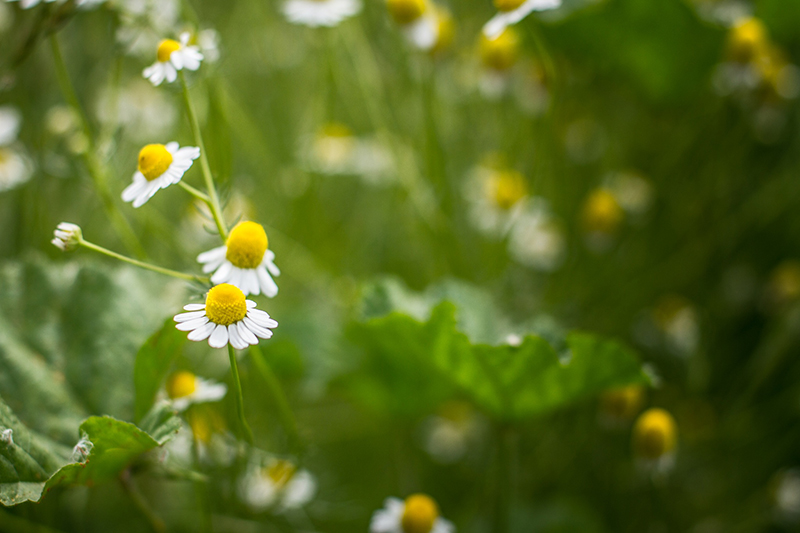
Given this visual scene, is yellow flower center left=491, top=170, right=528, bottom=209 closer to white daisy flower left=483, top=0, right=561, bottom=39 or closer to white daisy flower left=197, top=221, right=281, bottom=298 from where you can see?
white daisy flower left=483, top=0, right=561, bottom=39

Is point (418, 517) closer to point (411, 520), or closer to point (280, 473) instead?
point (411, 520)

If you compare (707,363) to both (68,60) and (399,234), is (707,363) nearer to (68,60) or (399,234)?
(399,234)

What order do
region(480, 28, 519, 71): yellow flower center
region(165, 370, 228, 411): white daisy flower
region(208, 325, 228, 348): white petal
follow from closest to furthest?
region(208, 325, 228, 348): white petal, region(165, 370, 228, 411): white daisy flower, region(480, 28, 519, 71): yellow flower center

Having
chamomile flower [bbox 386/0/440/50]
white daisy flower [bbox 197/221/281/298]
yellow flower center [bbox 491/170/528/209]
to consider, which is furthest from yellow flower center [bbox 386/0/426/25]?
white daisy flower [bbox 197/221/281/298]

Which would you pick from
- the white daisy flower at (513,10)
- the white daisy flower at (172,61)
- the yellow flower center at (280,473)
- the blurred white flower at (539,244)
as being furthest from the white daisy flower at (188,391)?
the blurred white flower at (539,244)

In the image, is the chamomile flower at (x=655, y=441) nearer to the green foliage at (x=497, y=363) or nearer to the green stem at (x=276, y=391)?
the green foliage at (x=497, y=363)

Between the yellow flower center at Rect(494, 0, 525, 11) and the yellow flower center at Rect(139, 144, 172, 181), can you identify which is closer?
the yellow flower center at Rect(139, 144, 172, 181)
